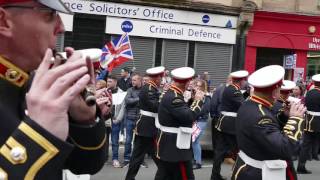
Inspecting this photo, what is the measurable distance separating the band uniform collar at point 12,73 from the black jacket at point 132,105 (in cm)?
859

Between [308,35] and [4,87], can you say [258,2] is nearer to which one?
[308,35]

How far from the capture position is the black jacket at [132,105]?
34.6 feet

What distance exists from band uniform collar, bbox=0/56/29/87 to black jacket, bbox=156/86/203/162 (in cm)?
549

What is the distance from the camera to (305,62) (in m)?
23.2

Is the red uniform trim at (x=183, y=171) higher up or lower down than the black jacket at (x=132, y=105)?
lower down

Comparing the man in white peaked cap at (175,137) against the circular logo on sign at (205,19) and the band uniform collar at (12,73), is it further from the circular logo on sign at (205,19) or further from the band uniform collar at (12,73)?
the circular logo on sign at (205,19)

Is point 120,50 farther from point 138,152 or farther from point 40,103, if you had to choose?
point 40,103

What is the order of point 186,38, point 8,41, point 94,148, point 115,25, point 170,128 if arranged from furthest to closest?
point 186,38 → point 115,25 → point 170,128 → point 94,148 → point 8,41

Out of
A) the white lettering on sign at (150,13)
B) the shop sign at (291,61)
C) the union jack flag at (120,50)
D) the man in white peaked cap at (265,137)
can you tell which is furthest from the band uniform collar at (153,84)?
the shop sign at (291,61)

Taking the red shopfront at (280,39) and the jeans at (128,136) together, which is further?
the red shopfront at (280,39)

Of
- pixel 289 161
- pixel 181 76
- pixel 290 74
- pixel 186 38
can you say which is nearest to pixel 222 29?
pixel 186 38

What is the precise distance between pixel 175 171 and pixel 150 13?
13.4 meters

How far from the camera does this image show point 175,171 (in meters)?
7.44

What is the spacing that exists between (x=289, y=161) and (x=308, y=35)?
62.0ft
